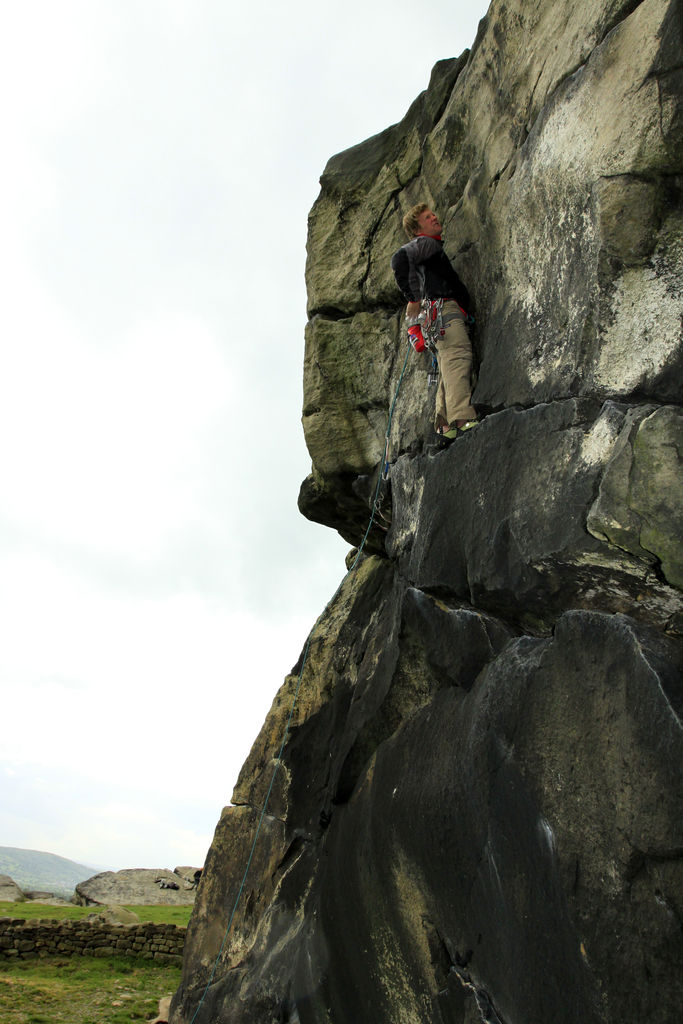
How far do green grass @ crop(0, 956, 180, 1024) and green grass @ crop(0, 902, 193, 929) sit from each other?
157 cm

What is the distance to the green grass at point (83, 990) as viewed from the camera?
38.6 feet

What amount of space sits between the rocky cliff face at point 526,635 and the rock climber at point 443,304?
0.18 meters

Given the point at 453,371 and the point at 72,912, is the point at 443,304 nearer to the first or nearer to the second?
the point at 453,371

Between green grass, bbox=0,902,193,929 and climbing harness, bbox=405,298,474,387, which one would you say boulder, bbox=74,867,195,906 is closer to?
green grass, bbox=0,902,193,929

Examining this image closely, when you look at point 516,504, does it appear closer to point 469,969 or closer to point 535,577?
point 535,577

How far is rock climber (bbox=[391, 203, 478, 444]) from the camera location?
631cm

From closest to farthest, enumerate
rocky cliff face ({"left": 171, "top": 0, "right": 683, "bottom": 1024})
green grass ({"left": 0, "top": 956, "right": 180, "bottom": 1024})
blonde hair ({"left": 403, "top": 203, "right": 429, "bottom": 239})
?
rocky cliff face ({"left": 171, "top": 0, "right": 683, "bottom": 1024}), blonde hair ({"left": 403, "top": 203, "right": 429, "bottom": 239}), green grass ({"left": 0, "top": 956, "right": 180, "bottom": 1024})

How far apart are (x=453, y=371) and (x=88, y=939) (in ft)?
55.8

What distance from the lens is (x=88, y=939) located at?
17016mm

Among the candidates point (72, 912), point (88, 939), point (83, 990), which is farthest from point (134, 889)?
point (83, 990)

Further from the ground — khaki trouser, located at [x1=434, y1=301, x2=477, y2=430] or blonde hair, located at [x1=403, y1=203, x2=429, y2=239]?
blonde hair, located at [x1=403, y1=203, x2=429, y2=239]

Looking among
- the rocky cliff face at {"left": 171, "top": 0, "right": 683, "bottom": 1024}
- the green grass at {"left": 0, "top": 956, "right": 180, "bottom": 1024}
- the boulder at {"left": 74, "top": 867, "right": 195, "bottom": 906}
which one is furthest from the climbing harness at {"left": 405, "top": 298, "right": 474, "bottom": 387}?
the boulder at {"left": 74, "top": 867, "right": 195, "bottom": 906}

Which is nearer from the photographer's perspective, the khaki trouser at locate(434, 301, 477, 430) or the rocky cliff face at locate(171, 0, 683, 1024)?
the rocky cliff face at locate(171, 0, 683, 1024)

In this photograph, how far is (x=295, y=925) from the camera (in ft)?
23.2
